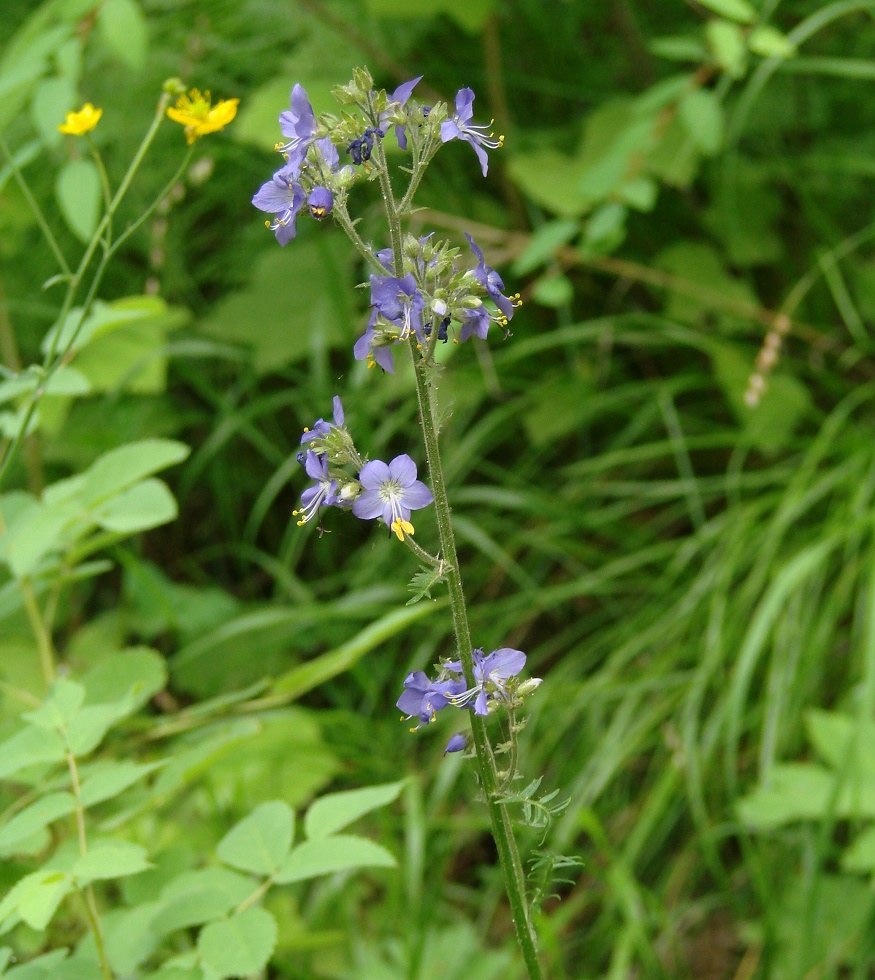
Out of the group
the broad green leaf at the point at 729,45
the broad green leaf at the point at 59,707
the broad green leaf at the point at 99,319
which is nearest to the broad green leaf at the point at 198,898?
the broad green leaf at the point at 59,707

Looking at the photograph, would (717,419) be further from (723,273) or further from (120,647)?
(120,647)

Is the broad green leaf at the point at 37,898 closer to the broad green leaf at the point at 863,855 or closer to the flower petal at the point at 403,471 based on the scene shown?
the flower petal at the point at 403,471

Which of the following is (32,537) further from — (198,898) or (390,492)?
(390,492)

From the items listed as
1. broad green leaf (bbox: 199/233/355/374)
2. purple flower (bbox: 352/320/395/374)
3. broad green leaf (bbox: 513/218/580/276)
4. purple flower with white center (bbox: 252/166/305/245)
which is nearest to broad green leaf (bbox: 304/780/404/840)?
purple flower (bbox: 352/320/395/374)

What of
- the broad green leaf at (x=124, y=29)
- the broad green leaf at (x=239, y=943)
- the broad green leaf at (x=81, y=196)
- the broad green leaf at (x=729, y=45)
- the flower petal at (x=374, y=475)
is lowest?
the broad green leaf at (x=239, y=943)

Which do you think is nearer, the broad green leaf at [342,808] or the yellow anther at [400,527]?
the yellow anther at [400,527]

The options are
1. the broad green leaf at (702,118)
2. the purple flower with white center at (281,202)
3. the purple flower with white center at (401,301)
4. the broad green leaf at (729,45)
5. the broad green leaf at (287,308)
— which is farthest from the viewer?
the broad green leaf at (287,308)

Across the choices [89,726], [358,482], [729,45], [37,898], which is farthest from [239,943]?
[729,45]

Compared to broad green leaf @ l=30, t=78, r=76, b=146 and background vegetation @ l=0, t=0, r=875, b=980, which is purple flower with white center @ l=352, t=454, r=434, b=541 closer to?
background vegetation @ l=0, t=0, r=875, b=980
